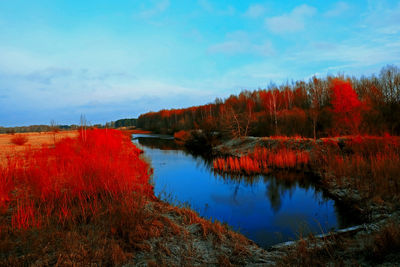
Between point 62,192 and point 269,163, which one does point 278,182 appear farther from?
point 62,192

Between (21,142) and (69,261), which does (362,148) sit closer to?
(69,261)

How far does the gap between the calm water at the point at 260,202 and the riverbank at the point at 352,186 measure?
0.56m

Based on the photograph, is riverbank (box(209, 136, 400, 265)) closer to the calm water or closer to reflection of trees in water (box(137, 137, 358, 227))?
reflection of trees in water (box(137, 137, 358, 227))

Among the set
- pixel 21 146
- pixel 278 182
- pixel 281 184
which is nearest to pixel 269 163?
pixel 278 182

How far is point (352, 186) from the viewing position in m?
9.23

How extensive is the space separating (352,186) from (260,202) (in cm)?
415

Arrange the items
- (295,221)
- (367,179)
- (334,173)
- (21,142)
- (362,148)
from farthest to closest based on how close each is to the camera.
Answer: (21,142) < (362,148) < (334,173) < (367,179) < (295,221)

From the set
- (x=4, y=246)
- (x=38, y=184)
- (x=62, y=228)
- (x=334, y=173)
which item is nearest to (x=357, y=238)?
(x=62, y=228)

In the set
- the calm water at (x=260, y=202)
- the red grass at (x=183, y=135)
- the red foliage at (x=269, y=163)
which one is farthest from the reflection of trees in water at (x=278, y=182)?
the red grass at (x=183, y=135)

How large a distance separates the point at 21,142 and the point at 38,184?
24.2m

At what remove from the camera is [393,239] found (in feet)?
11.0

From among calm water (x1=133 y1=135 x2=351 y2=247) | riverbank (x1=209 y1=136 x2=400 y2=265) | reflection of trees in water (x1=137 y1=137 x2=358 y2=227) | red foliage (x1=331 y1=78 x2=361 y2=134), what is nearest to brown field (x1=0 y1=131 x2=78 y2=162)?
calm water (x1=133 y1=135 x2=351 y2=247)

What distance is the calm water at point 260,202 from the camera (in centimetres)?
675

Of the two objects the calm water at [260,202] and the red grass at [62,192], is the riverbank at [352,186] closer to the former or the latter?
the calm water at [260,202]
